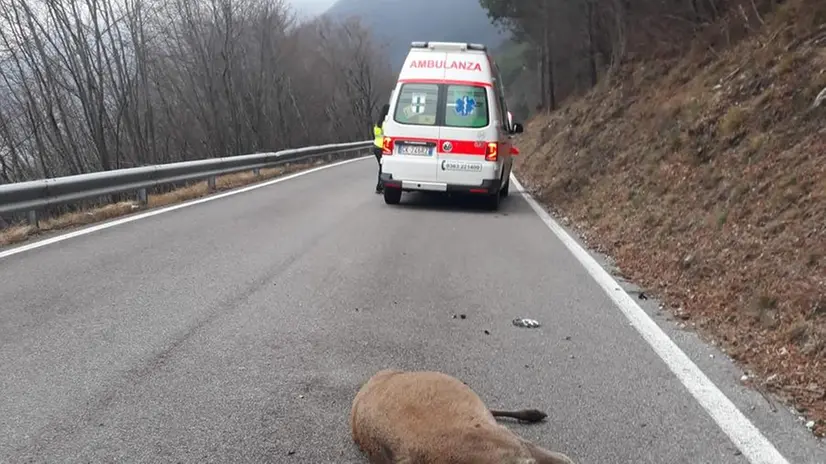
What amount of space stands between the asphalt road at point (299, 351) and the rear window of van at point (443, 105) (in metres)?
4.12

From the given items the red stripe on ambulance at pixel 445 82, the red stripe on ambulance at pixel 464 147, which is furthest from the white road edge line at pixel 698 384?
the red stripe on ambulance at pixel 445 82

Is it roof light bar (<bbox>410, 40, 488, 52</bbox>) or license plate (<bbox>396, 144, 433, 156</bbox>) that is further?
roof light bar (<bbox>410, 40, 488, 52</bbox>)

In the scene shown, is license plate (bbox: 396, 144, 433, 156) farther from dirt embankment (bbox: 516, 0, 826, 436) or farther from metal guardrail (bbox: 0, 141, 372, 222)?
metal guardrail (bbox: 0, 141, 372, 222)

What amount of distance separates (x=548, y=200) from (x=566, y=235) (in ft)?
13.9

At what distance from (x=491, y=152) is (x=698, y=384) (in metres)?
8.17

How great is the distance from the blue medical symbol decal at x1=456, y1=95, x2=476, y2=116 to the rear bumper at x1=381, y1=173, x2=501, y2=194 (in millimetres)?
1303

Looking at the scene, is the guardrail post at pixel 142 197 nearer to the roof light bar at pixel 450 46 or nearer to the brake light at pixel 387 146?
the brake light at pixel 387 146

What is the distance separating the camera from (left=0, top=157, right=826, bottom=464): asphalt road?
3.43 metres

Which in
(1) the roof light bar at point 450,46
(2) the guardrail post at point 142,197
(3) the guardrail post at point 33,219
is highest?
(1) the roof light bar at point 450,46

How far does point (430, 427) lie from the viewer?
8.39ft

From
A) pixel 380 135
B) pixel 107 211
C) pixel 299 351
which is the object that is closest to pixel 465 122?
pixel 380 135

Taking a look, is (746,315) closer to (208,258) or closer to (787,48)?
(208,258)

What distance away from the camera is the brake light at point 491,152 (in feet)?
39.3

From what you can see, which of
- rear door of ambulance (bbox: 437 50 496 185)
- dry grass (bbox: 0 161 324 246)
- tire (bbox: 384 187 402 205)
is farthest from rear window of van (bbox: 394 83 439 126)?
dry grass (bbox: 0 161 324 246)
